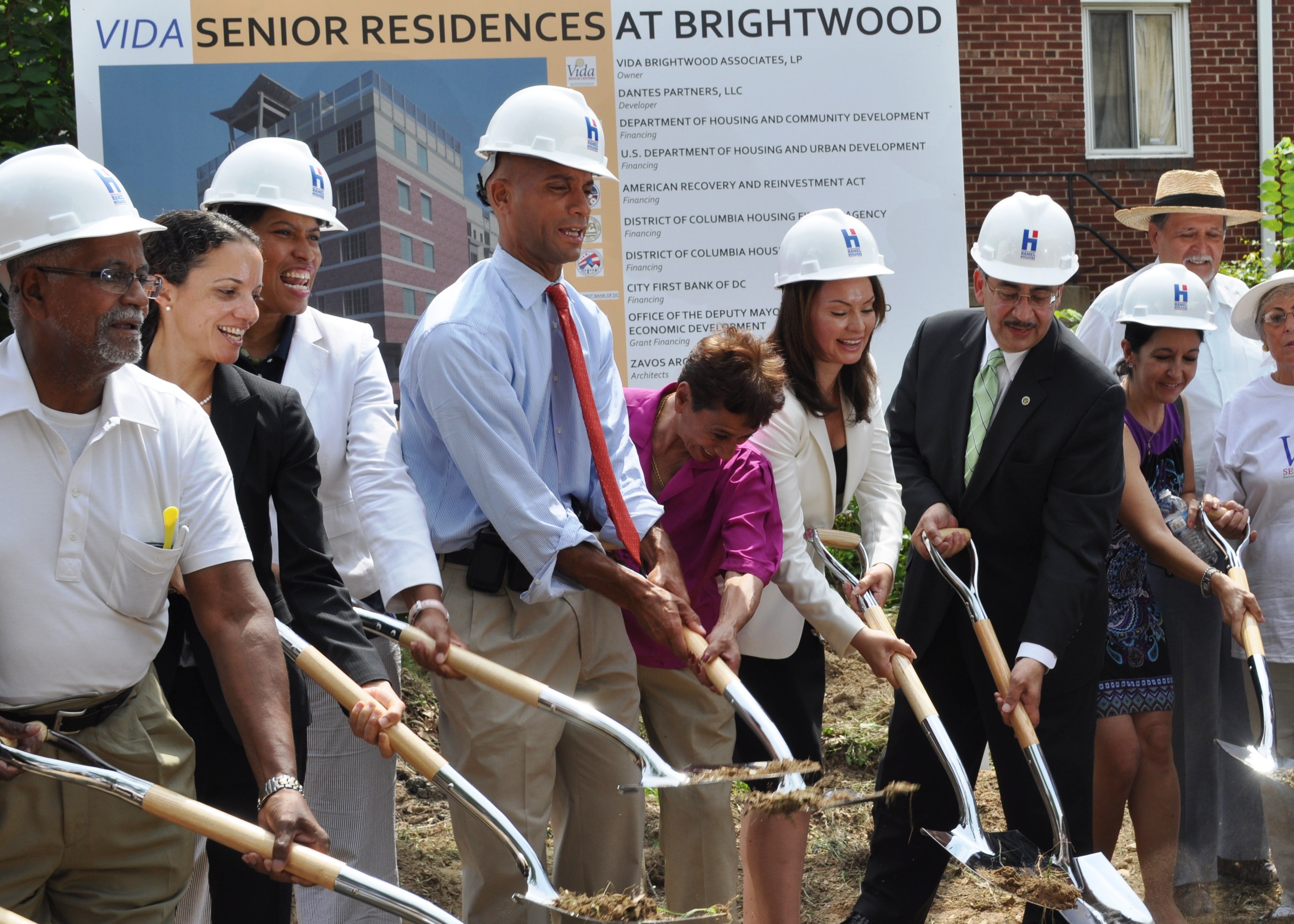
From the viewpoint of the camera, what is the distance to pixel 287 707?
99.4 inches

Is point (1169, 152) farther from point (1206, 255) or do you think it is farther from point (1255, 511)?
point (1255, 511)

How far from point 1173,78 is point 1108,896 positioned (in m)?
10.8

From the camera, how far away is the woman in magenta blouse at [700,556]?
11.6 feet

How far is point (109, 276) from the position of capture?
8.04 ft

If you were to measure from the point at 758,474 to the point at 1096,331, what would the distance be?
2118 mm

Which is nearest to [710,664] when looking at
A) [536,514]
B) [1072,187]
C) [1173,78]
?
A: [536,514]

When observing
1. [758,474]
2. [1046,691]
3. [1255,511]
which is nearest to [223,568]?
[758,474]

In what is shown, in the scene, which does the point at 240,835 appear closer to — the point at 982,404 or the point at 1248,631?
the point at 982,404

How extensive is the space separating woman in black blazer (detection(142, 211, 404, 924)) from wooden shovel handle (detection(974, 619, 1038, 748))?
5.59 ft

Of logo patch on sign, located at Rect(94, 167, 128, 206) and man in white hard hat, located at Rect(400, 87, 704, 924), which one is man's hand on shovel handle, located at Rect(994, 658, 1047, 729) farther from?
logo patch on sign, located at Rect(94, 167, 128, 206)

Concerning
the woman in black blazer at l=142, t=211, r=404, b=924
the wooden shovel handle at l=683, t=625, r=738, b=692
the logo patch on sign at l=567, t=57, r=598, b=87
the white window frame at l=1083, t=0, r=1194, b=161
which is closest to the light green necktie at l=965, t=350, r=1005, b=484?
the wooden shovel handle at l=683, t=625, r=738, b=692

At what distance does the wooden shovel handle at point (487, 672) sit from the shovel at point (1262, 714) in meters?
2.41

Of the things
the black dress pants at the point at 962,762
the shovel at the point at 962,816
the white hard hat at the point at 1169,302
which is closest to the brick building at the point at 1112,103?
the white hard hat at the point at 1169,302

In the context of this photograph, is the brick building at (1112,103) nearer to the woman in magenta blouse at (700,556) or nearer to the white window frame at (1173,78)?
the white window frame at (1173,78)
